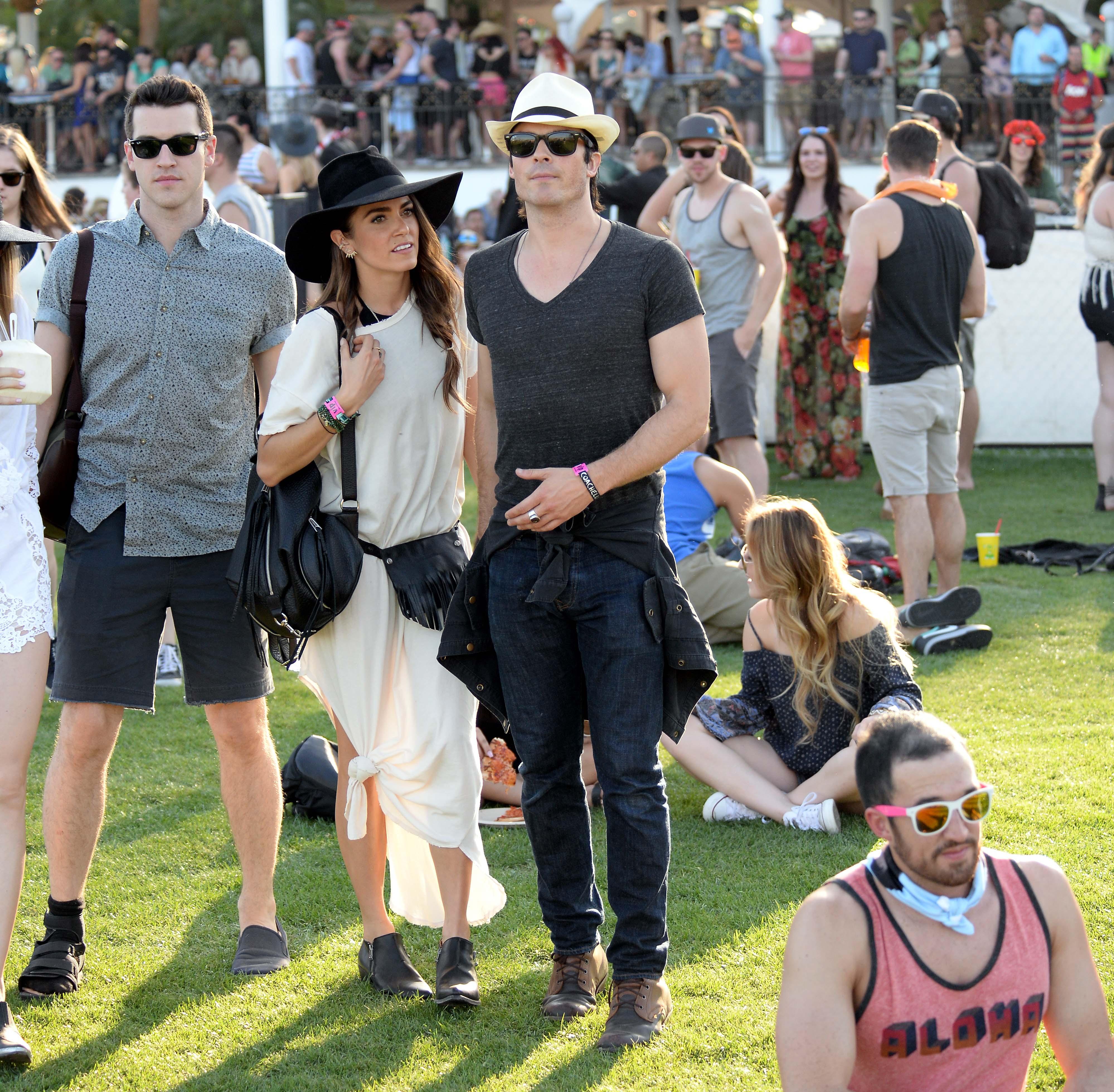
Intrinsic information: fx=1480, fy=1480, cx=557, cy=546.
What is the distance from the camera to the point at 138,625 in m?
3.82

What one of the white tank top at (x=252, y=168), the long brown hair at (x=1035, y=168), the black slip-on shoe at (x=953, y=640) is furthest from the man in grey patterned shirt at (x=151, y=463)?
the long brown hair at (x=1035, y=168)

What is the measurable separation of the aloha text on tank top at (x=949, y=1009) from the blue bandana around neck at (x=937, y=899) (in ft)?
0.09

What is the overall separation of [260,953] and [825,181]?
8.13 metres

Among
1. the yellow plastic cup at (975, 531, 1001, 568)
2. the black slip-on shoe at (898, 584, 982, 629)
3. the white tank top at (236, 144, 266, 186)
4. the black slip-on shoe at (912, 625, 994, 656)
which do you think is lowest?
the yellow plastic cup at (975, 531, 1001, 568)

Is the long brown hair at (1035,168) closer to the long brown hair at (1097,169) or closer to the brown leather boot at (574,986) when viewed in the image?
the long brown hair at (1097,169)

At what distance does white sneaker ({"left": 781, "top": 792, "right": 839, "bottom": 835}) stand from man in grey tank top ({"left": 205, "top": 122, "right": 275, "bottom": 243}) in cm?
Result: 436

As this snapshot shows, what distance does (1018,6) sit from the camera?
2319 centimetres

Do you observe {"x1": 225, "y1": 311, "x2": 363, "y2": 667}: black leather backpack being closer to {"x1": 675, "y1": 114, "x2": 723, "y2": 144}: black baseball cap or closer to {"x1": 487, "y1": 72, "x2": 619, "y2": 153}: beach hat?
{"x1": 487, "y1": 72, "x2": 619, "y2": 153}: beach hat

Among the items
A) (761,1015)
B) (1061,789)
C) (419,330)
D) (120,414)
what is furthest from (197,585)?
(1061,789)

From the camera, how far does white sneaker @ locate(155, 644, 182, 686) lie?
266 inches

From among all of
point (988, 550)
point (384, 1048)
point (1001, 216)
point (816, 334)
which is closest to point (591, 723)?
point (384, 1048)

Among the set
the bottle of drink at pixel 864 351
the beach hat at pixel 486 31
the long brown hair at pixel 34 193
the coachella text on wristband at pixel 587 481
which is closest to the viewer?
the coachella text on wristband at pixel 587 481

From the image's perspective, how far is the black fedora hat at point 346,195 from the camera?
355 cm

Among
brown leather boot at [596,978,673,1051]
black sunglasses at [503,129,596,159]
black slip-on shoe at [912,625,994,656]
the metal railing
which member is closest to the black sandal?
brown leather boot at [596,978,673,1051]
